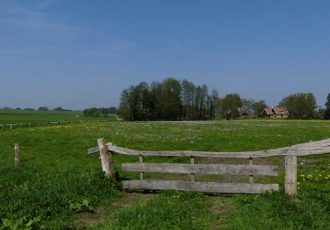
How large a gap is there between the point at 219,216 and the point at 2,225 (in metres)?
4.80

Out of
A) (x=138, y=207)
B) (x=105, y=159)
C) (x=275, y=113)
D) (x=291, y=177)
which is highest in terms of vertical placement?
(x=275, y=113)

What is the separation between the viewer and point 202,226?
9.27 m

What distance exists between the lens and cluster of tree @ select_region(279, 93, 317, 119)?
159500mm

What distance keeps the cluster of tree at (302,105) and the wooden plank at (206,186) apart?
15440 cm

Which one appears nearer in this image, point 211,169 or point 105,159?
point 211,169

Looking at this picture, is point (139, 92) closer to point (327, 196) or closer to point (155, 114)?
point (155, 114)

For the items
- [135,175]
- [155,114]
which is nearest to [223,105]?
[155,114]

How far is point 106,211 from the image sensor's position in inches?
440

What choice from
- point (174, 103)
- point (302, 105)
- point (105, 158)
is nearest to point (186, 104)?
point (174, 103)

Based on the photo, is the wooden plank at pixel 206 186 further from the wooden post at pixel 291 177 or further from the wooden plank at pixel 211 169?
the wooden post at pixel 291 177

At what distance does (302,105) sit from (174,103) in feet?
161

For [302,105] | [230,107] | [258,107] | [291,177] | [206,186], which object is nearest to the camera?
[291,177]

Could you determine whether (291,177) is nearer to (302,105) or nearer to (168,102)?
(168,102)

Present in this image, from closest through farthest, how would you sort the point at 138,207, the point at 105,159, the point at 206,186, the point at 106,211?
1. the point at 138,207
2. the point at 106,211
3. the point at 206,186
4. the point at 105,159
